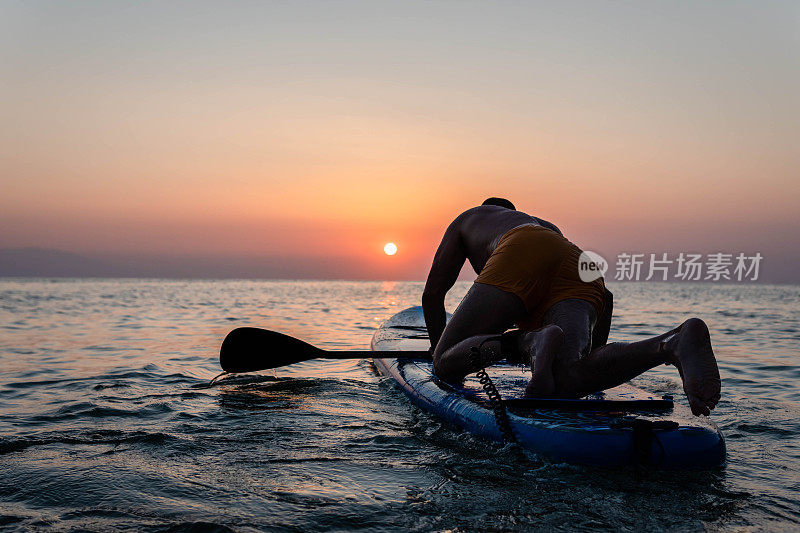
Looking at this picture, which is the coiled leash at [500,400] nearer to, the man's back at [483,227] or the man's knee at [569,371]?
the man's knee at [569,371]

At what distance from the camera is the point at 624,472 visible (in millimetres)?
2670

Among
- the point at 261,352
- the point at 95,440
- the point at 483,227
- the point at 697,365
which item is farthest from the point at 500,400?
the point at 261,352

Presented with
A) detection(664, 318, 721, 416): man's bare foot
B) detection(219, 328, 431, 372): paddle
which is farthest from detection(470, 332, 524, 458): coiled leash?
detection(219, 328, 431, 372): paddle

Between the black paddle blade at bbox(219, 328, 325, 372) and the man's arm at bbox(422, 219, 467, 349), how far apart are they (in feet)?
5.91

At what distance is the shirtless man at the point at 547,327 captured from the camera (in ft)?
8.84

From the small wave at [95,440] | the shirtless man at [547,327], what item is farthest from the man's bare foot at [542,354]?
the small wave at [95,440]

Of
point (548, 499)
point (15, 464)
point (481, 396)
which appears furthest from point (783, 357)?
point (15, 464)

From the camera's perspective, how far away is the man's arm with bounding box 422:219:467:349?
13.6 feet

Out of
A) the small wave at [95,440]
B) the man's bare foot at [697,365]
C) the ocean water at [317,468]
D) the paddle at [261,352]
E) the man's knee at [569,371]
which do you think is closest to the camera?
the ocean water at [317,468]

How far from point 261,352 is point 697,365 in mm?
4230

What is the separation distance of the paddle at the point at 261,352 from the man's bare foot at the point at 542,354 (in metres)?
2.69

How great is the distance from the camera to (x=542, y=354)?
2.94 meters

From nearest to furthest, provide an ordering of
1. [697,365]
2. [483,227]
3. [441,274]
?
[697,365] → [483,227] → [441,274]

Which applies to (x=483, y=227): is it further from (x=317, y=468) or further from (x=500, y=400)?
(x=317, y=468)
